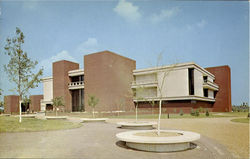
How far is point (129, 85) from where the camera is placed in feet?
139

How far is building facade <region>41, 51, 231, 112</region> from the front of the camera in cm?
3622

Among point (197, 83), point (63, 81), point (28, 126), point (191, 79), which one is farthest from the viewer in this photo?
point (63, 81)

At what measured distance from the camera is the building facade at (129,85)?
36.2 m

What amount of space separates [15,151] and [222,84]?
1886 inches

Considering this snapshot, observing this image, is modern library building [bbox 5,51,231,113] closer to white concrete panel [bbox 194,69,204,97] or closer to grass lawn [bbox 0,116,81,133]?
white concrete panel [bbox 194,69,204,97]

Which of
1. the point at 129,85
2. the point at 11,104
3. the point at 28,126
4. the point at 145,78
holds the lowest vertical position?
the point at 11,104

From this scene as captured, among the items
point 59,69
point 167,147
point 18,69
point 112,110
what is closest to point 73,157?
point 167,147

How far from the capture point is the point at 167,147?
22.6 ft

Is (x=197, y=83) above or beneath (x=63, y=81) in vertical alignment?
beneath

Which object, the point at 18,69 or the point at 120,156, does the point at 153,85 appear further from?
the point at 120,156

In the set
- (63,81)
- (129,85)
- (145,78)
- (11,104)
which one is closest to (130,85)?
(129,85)

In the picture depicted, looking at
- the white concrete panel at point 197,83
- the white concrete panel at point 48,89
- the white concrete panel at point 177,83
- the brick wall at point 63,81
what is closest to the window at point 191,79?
the white concrete panel at point 197,83

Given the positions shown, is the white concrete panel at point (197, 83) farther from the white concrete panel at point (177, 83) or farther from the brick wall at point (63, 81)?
the brick wall at point (63, 81)

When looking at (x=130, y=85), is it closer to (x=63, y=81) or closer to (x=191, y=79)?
(x=191, y=79)
